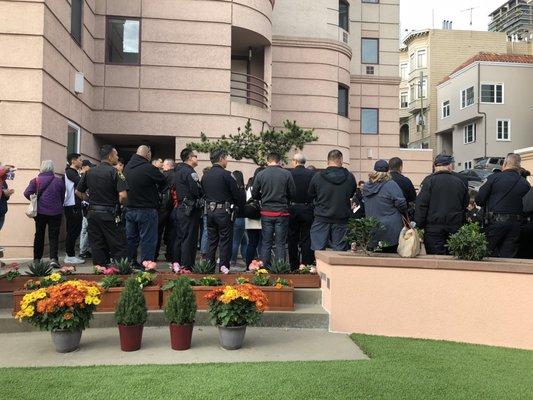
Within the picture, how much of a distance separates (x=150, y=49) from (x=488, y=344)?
1107cm

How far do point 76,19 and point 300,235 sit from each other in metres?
7.74

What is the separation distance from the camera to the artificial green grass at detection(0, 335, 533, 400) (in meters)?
4.11

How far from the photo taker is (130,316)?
202 inches

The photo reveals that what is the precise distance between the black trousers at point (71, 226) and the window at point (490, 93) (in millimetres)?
36362

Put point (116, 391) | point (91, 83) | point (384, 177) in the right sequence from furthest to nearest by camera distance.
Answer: point (91, 83) → point (384, 177) → point (116, 391)

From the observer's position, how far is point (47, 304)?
489cm

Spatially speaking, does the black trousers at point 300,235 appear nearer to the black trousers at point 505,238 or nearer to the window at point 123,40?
the black trousers at point 505,238

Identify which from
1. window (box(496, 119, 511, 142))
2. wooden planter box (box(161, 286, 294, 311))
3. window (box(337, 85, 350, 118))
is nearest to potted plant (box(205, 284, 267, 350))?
wooden planter box (box(161, 286, 294, 311))

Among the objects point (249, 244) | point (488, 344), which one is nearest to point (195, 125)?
point (249, 244)

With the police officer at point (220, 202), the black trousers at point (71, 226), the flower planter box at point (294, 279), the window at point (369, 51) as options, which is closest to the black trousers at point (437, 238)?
the flower planter box at point (294, 279)

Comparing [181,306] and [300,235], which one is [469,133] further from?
[181,306]

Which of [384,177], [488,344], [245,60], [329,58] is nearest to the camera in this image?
[488,344]

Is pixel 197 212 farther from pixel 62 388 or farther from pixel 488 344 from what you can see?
pixel 488 344

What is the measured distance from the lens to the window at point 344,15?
73.8 ft
